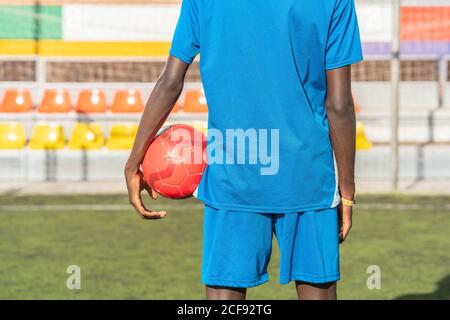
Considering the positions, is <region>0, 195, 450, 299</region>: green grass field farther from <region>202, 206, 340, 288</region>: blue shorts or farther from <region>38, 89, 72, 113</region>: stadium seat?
<region>38, 89, 72, 113</region>: stadium seat

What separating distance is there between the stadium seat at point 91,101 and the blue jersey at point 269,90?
1367 cm

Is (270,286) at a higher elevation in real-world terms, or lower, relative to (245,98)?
lower

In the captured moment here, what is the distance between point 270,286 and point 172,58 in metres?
4.55

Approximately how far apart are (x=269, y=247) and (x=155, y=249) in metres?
6.02

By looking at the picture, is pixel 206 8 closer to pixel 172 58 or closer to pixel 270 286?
pixel 172 58

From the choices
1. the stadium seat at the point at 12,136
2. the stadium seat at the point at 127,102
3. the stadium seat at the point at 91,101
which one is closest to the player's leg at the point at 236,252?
the stadium seat at the point at 12,136

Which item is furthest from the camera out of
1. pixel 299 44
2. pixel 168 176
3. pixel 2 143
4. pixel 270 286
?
pixel 2 143

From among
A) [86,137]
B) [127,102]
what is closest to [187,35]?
[86,137]

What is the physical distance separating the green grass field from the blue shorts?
3.87 metres

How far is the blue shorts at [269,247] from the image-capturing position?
3979mm

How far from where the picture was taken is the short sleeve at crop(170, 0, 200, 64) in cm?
392

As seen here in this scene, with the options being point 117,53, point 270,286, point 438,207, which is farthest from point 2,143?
point 270,286

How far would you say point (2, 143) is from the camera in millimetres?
16125

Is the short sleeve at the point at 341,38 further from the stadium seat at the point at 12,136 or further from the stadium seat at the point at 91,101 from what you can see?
the stadium seat at the point at 91,101
